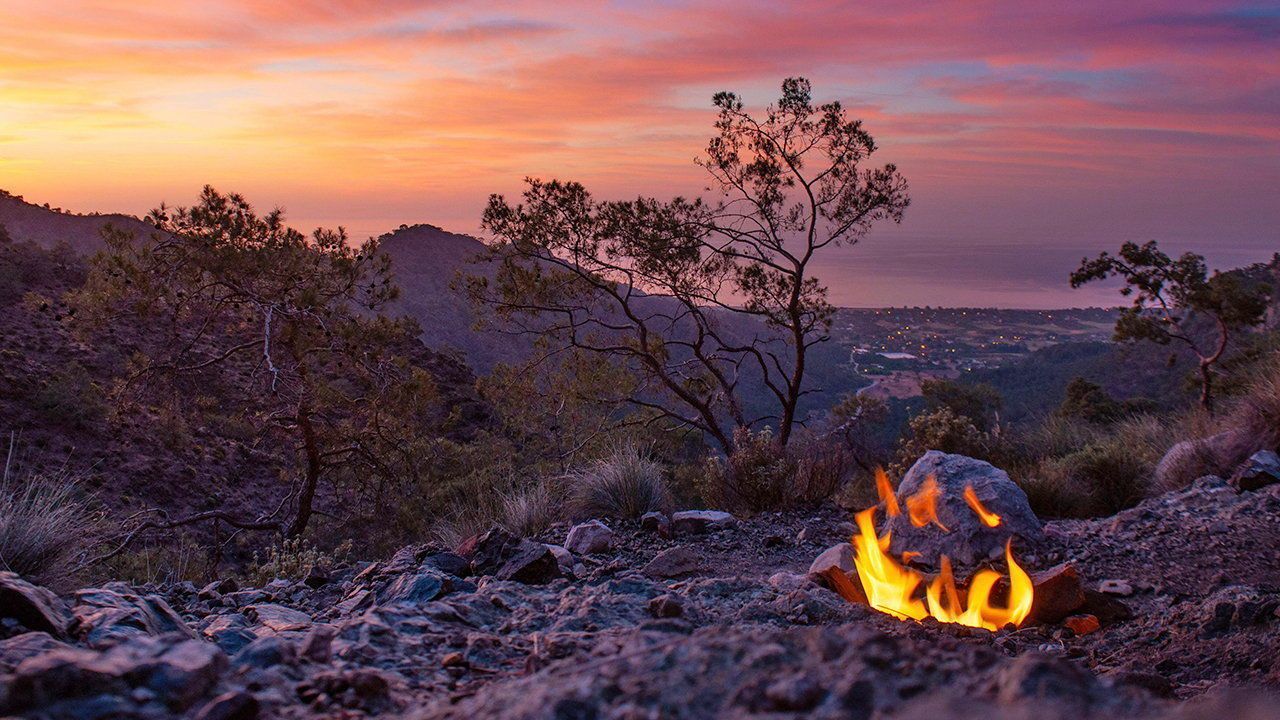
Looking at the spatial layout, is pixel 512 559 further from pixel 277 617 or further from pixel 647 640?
pixel 647 640

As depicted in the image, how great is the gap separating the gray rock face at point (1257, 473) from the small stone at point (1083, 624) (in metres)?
4.31

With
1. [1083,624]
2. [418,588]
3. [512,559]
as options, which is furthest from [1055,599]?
[418,588]

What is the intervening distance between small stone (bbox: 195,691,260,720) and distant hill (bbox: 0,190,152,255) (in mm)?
Result: 36544

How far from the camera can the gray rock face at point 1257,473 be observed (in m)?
8.68

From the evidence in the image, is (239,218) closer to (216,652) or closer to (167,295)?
(167,295)

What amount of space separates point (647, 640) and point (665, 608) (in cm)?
149

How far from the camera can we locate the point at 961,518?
7637 millimetres

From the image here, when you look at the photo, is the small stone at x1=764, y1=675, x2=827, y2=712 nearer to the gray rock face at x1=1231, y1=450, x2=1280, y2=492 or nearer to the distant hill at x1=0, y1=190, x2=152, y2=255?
the gray rock face at x1=1231, y1=450, x2=1280, y2=492

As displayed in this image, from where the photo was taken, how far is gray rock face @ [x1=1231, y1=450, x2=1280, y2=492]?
868 centimetres

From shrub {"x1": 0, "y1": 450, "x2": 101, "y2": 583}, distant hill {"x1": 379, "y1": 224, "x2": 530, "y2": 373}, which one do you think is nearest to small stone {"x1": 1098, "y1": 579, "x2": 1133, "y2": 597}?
shrub {"x1": 0, "y1": 450, "x2": 101, "y2": 583}

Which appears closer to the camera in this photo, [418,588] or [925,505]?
[418,588]

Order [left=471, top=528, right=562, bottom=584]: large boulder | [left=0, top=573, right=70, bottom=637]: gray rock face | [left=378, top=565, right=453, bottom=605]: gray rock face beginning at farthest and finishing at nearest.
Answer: [left=471, top=528, right=562, bottom=584]: large boulder → [left=378, top=565, right=453, bottom=605]: gray rock face → [left=0, top=573, right=70, bottom=637]: gray rock face

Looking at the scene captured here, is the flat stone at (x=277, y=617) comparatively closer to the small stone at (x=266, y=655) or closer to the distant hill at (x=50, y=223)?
the small stone at (x=266, y=655)

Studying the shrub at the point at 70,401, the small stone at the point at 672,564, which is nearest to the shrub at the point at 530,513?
the small stone at the point at 672,564
